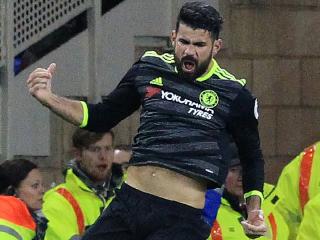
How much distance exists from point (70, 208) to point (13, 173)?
2.12ft

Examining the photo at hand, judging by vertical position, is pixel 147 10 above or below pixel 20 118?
above

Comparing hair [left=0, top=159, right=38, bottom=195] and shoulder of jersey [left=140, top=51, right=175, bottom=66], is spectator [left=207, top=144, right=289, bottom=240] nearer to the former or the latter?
hair [left=0, top=159, right=38, bottom=195]

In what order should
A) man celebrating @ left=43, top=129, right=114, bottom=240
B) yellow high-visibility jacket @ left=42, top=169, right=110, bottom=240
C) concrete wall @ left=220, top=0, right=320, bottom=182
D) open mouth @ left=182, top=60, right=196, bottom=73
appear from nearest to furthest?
open mouth @ left=182, top=60, right=196, bottom=73
yellow high-visibility jacket @ left=42, top=169, right=110, bottom=240
man celebrating @ left=43, top=129, right=114, bottom=240
concrete wall @ left=220, top=0, right=320, bottom=182

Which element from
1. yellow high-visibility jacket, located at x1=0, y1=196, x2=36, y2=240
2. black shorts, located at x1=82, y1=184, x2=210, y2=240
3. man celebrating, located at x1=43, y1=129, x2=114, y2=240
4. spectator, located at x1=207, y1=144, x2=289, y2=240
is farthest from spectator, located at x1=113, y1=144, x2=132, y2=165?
black shorts, located at x1=82, y1=184, x2=210, y2=240

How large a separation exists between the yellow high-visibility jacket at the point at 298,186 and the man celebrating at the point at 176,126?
203cm

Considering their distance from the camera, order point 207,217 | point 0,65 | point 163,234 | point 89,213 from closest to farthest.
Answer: point 163,234 < point 207,217 < point 89,213 < point 0,65

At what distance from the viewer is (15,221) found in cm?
720

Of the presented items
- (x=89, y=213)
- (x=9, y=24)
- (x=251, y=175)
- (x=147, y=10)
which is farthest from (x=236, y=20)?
(x=251, y=175)

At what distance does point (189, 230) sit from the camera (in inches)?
241

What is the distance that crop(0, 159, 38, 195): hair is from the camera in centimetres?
804

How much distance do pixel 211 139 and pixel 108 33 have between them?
394cm

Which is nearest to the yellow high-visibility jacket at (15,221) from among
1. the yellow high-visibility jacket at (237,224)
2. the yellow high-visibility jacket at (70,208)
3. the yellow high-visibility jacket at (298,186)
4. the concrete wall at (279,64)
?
the yellow high-visibility jacket at (70,208)

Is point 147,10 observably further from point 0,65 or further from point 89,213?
point 89,213

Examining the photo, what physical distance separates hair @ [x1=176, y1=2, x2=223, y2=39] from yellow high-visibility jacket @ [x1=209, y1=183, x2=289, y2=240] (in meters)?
2.42
